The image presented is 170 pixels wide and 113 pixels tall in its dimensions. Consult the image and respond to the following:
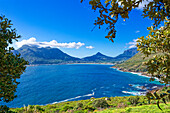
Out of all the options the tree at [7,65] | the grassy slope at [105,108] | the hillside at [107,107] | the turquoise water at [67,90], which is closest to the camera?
the tree at [7,65]

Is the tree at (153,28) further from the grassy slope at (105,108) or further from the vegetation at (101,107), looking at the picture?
the vegetation at (101,107)

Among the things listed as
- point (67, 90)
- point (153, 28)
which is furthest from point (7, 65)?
point (67, 90)

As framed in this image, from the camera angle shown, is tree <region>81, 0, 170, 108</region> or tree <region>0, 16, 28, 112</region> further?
tree <region>0, 16, 28, 112</region>

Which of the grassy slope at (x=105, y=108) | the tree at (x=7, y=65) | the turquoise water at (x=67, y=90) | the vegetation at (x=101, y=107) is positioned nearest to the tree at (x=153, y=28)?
the grassy slope at (x=105, y=108)

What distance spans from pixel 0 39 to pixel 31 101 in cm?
6561

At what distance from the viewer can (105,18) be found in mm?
3074

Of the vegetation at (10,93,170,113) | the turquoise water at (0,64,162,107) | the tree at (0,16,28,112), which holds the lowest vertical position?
the turquoise water at (0,64,162,107)

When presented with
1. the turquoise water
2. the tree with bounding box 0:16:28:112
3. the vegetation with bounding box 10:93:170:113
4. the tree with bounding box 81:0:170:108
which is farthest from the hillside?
the turquoise water

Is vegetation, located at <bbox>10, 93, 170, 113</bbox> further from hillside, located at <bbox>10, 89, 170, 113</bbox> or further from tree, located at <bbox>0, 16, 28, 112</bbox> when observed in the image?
tree, located at <bbox>0, 16, 28, 112</bbox>

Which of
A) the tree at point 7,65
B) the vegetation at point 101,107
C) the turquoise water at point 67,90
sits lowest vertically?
the turquoise water at point 67,90

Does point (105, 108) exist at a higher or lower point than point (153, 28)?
lower

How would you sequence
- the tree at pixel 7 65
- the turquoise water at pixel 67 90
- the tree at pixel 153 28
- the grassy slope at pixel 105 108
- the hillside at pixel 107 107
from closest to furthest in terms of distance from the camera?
1. the tree at pixel 153 28
2. the tree at pixel 7 65
3. the hillside at pixel 107 107
4. the grassy slope at pixel 105 108
5. the turquoise water at pixel 67 90

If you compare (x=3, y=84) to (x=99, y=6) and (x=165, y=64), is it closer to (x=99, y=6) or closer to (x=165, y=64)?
(x=99, y=6)

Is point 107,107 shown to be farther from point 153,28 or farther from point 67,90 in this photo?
point 67,90
